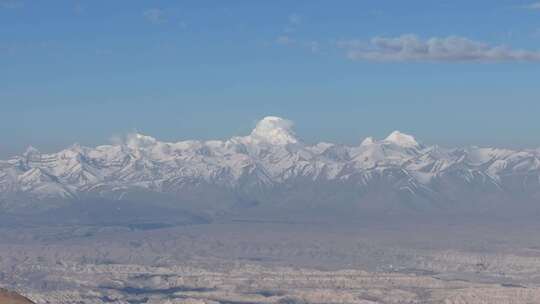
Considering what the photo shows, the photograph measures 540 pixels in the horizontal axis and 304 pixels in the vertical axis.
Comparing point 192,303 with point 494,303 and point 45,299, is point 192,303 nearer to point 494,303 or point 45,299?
point 45,299

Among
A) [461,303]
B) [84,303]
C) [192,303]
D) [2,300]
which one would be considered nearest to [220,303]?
[192,303]

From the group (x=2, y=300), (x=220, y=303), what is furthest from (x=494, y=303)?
(x=2, y=300)

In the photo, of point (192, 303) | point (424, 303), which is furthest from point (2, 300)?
point (424, 303)

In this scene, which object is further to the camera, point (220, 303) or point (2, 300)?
point (220, 303)

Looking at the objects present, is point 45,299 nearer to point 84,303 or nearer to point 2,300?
point 84,303

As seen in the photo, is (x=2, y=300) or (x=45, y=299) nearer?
(x=2, y=300)

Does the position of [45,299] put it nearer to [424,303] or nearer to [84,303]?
[84,303]
